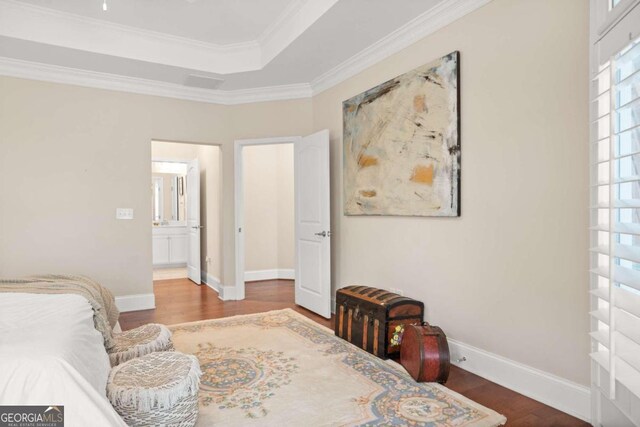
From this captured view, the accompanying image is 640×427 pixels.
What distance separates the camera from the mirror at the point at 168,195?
27.8 ft

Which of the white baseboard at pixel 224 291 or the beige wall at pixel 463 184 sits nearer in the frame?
the beige wall at pixel 463 184

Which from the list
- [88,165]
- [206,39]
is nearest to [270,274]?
[88,165]

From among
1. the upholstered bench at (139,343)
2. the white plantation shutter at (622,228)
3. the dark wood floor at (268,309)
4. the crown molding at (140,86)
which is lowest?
the dark wood floor at (268,309)

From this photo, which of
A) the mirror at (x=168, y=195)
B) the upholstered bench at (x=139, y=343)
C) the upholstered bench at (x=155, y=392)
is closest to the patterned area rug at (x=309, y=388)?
the upholstered bench at (x=155, y=392)

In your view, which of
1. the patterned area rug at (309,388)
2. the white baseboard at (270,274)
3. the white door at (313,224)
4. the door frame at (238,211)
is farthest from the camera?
the white baseboard at (270,274)

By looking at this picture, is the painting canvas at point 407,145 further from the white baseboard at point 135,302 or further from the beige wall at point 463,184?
the white baseboard at point 135,302

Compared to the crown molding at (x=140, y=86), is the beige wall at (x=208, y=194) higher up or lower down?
lower down

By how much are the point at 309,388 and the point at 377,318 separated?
0.80 m

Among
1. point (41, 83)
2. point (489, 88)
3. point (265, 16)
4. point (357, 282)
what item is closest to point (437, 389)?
point (357, 282)

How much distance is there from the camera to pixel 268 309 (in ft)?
15.4

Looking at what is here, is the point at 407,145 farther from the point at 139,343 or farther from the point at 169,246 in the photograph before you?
the point at 169,246

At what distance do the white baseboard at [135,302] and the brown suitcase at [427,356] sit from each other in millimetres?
3330

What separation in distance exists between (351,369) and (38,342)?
1.95 m

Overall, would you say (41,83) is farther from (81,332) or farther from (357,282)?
(357,282)
